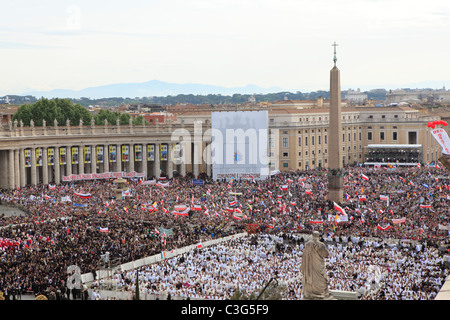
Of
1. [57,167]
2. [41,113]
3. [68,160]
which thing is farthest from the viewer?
[41,113]

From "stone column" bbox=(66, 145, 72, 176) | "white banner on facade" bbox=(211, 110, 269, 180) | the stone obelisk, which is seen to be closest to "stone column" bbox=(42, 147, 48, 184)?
"stone column" bbox=(66, 145, 72, 176)

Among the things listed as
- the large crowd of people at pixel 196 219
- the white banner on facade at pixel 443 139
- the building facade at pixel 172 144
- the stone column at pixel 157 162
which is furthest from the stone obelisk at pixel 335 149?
the white banner on facade at pixel 443 139

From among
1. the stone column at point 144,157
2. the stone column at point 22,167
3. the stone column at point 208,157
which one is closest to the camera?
the stone column at point 22,167

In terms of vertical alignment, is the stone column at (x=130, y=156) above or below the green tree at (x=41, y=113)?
below

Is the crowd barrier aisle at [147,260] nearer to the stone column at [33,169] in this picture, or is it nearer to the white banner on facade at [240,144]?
the white banner on facade at [240,144]

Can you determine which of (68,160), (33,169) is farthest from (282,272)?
(68,160)

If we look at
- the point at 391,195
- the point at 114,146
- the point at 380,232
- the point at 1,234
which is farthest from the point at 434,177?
the point at 1,234

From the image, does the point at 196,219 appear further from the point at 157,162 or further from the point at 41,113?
the point at 41,113
